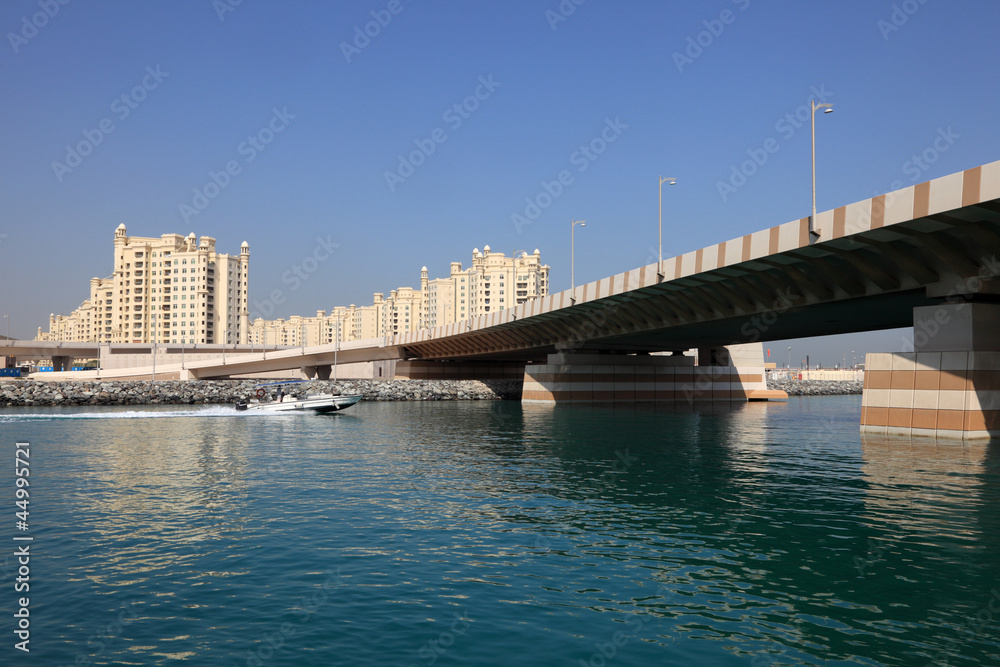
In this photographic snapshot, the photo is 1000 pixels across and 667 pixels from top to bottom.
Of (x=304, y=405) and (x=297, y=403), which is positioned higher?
(x=297, y=403)

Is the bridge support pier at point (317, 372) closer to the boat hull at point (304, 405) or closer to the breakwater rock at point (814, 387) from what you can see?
the boat hull at point (304, 405)

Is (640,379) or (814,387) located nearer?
(640,379)

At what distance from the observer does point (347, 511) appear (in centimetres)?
1881

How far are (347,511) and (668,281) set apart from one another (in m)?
31.4

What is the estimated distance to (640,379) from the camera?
8381cm

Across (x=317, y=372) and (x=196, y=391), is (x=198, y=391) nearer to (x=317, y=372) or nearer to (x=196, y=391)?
(x=196, y=391)

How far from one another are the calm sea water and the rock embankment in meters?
43.4

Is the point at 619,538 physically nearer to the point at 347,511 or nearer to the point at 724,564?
the point at 724,564

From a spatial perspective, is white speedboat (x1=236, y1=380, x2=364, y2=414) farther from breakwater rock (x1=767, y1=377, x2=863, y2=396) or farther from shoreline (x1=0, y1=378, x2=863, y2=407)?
breakwater rock (x1=767, y1=377, x2=863, y2=396)

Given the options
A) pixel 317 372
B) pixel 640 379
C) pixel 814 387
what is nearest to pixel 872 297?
pixel 640 379

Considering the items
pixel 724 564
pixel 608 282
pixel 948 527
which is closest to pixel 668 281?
pixel 608 282

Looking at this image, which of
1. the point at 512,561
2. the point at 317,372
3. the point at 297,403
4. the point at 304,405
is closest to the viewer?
the point at 512,561

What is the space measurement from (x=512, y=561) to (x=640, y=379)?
236 feet

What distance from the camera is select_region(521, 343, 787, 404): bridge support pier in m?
78.1
